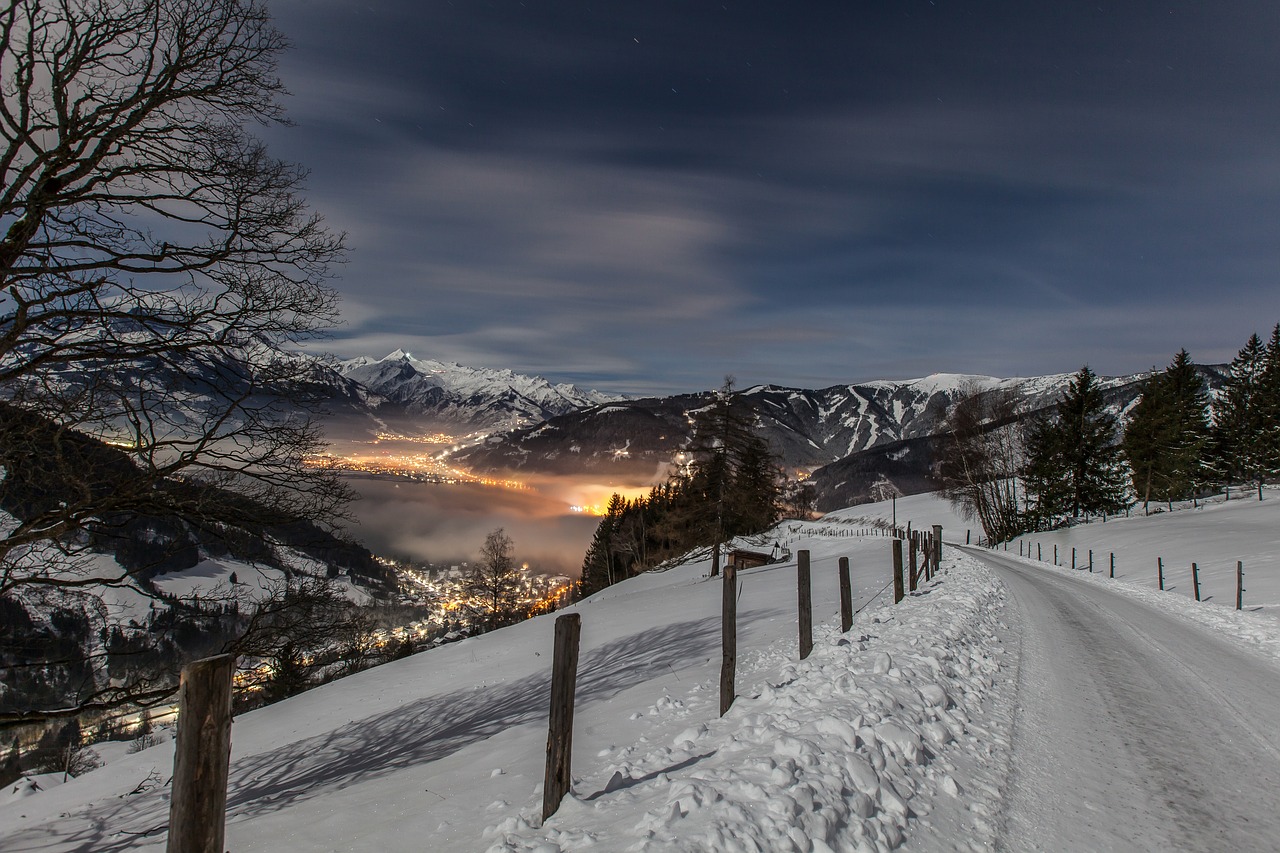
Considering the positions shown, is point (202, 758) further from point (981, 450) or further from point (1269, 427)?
point (1269, 427)

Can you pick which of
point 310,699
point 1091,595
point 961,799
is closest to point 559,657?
point 961,799

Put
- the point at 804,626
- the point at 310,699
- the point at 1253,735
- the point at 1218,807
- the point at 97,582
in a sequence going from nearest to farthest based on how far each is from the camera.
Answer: the point at 1218,807 → the point at 1253,735 → the point at 97,582 → the point at 804,626 → the point at 310,699

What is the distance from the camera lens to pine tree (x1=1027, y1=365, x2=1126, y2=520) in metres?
44.3

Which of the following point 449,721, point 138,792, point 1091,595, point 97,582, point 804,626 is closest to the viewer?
point 97,582

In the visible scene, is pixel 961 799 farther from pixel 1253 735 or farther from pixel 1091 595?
pixel 1091 595

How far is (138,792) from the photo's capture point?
952 cm

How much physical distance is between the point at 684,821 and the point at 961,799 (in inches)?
95.6

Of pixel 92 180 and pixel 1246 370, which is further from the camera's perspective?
pixel 1246 370

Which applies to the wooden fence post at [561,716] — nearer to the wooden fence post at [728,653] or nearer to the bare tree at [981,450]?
the wooden fence post at [728,653]

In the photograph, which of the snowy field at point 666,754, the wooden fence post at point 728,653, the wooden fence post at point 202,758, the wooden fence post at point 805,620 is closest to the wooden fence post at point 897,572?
the snowy field at point 666,754

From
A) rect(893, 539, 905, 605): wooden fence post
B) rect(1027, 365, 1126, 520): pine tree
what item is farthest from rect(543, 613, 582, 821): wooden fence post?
rect(1027, 365, 1126, 520): pine tree

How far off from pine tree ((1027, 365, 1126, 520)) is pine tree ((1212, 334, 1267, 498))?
8.83 meters

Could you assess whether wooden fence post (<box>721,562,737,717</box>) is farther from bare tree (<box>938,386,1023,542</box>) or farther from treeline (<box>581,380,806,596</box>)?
bare tree (<box>938,386,1023,542</box>)

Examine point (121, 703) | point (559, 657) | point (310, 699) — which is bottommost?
point (310, 699)
